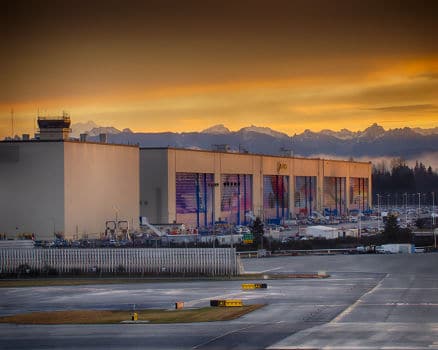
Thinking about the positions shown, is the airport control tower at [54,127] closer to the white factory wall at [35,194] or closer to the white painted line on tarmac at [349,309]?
the white factory wall at [35,194]

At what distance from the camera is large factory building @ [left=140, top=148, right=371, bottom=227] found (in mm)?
140750

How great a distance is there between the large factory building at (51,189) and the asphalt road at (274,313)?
37798mm

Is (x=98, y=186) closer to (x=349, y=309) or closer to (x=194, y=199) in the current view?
(x=194, y=199)

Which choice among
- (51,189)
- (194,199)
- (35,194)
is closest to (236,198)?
(194,199)

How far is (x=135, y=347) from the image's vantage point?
40.1 m

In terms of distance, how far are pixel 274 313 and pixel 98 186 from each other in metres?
73.8

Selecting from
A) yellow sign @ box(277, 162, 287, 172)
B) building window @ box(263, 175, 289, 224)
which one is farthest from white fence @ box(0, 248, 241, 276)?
yellow sign @ box(277, 162, 287, 172)

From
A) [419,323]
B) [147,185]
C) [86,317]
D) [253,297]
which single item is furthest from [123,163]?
[419,323]

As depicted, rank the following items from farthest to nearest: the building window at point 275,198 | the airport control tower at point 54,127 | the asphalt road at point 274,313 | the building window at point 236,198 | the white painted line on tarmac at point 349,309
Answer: the building window at point 275,198 → the building window at point 236,198 → the airport control tower at point 54,127 → the white painted line on tarmac at point 349,309 → the asphalt road at point 274,313

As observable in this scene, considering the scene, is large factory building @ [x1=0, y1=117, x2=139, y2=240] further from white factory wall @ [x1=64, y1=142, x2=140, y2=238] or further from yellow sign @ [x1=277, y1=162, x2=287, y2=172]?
yellow sign @ [x1=277, y1=162, x2=287, y2=172]

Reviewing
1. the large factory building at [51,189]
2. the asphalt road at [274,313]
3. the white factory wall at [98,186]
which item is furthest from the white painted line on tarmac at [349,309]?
the white factory wall at [98,186]

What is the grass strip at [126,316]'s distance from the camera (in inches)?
1976

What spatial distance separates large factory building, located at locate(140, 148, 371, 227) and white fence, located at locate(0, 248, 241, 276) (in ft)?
186

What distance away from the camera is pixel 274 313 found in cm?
5172
